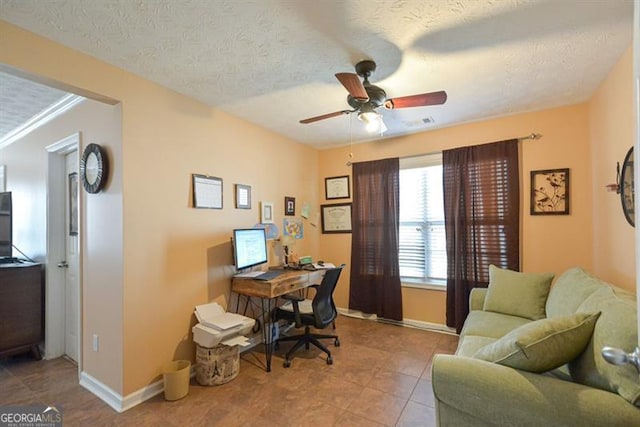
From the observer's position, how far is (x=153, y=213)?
7.73 feet

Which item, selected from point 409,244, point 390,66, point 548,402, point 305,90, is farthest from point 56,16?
point 409,244

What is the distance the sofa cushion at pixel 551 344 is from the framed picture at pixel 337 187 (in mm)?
3083

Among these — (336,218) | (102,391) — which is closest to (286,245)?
(336,218)

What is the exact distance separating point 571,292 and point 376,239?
2.17 metres

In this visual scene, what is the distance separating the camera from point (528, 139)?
3.09 metres

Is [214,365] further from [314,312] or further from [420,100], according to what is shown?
[420,100]

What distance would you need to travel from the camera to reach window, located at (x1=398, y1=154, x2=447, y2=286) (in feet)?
11.9

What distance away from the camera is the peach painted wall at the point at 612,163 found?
1.99m

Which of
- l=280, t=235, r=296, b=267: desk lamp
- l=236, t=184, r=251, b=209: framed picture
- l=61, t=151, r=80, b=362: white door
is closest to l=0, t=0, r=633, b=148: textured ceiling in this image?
l=236, t=184, r=251, b=209: framed picture

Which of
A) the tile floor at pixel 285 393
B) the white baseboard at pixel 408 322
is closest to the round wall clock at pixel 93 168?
the tile floor at pixel 285 393

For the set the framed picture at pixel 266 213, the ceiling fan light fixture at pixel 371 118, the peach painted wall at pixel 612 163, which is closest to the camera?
the peach painted wall at pixel 612 163

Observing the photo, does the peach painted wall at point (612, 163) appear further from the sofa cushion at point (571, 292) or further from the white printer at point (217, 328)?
the white printer at point (217, 328)

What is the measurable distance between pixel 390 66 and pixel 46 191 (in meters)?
3.58

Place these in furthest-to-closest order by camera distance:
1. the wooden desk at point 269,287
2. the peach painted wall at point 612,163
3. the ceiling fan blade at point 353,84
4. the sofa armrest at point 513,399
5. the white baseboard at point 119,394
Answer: the wooden desk at point 269,287
the white baseboard at point 119,394
the peach painted wall at point 612,163
the ceiling fan blade at point 353,84
the sofa armrest at point 513,399
